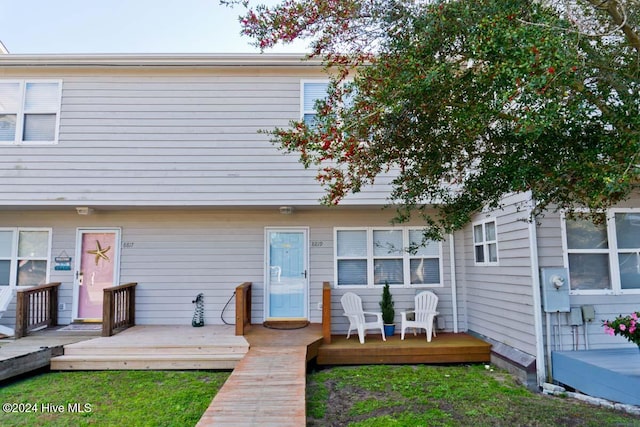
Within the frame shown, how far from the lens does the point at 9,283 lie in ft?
25.2

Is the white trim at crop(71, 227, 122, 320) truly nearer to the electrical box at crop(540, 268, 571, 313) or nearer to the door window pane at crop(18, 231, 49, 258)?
the door window pane at crop(18, 231, 49, 258)

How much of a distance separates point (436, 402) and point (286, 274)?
3.88m

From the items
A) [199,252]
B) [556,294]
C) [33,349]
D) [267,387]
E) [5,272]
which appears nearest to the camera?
[267,387]

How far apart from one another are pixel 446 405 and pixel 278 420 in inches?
83.7

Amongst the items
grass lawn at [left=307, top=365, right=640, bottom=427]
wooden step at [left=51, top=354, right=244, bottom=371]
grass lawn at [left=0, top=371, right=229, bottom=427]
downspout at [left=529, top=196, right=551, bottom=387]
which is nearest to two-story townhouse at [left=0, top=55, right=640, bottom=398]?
downspout at [left=529, top=196, right=551, bottom=387]

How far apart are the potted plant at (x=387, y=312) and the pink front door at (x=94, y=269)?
203 inches

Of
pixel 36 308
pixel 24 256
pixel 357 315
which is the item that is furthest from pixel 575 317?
pixel 24 256

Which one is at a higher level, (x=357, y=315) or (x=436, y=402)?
(x=357, y=315)

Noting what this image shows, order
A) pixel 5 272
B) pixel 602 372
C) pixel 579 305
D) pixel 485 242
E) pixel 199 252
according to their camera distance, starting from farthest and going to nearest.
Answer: pixel 199 252 → pixel 5 272 → pixel 485 242 → pixel 579 305 → pixel 602 372

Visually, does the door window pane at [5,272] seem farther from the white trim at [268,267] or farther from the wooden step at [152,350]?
the white trim at [268,267]

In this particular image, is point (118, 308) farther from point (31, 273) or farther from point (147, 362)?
point (31, 273)

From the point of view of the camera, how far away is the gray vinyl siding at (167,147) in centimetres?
695

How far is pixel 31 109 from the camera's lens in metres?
7.12

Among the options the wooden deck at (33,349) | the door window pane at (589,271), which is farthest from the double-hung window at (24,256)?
the door window pane at (589,271)
